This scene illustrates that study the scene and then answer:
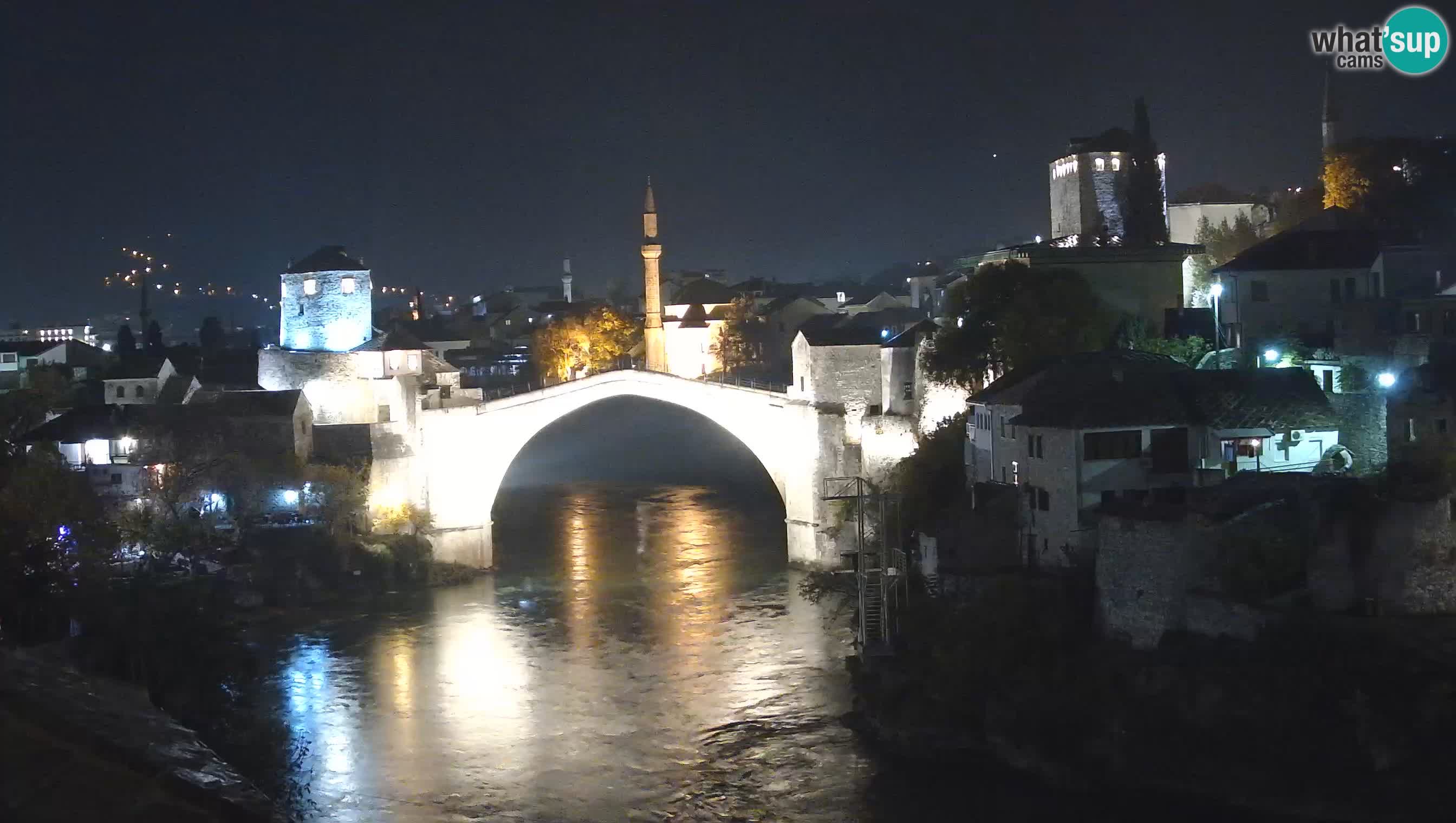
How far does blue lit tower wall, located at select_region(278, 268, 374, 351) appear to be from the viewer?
28.8 meters

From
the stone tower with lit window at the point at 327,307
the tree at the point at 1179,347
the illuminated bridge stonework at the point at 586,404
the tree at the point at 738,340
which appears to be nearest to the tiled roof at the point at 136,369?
the stone tower with lit window at the point at 327,307

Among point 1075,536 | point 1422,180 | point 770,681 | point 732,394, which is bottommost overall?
point 770,681

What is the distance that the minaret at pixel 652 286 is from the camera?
33.3 meters

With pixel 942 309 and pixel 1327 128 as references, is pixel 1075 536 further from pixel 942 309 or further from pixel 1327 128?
pixel 1327 128

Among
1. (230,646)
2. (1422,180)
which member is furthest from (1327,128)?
(230,646)

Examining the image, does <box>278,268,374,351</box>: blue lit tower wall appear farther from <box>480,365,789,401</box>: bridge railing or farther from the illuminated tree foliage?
the illuminated tree foliage

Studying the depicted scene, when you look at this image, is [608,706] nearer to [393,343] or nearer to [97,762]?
[97,762]

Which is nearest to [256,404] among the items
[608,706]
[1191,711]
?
[608,706]

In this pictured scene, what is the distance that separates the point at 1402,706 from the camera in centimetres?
1281

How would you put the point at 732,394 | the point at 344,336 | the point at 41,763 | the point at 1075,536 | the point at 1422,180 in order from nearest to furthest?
the point at 41,763 < the point at 1075,536 < the point at 1422,180 < the point at 732,394 < the point at 344,336

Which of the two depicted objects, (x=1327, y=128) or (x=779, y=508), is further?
(x=779, y=508)

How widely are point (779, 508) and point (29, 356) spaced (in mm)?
16254

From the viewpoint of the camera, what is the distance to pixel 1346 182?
24953 millimetres

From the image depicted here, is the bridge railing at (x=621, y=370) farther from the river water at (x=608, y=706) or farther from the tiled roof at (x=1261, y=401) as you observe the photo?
the tiled roof at (x=1261, y=401)
